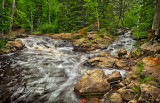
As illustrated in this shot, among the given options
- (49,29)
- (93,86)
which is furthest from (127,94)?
(49,29)

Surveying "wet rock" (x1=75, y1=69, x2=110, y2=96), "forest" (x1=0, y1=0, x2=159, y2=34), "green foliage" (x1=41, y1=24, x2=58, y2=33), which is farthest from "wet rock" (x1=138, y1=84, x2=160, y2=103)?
"green foliage" (x1=41, y1=24, x2=58, y2=33)

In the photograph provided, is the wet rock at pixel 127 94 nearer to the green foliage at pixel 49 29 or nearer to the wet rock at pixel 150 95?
the wet rock at pixel 150 95

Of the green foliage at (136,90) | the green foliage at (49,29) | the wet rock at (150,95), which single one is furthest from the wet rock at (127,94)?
the green foliage at (49,29)

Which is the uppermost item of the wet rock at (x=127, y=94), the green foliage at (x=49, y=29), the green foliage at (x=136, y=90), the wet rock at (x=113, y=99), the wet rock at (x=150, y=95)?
the green foliage at (x=49, y=29)

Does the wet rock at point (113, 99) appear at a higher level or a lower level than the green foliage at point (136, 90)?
lower

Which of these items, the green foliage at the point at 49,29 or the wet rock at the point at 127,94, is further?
the green foliage at the point at 49,29

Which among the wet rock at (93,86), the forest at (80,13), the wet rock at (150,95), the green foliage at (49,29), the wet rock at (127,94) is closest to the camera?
the wet rock at (150,95)

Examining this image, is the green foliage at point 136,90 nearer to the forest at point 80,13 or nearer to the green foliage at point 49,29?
the forest at point 80,13

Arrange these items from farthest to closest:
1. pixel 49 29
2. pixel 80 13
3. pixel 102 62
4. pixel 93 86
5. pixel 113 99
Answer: pixel 80 13 → pixel 49 29 → pixel 102 62 → pixel 93 86 → pixel 113 99

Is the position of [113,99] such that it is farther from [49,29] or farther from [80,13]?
[80,13]

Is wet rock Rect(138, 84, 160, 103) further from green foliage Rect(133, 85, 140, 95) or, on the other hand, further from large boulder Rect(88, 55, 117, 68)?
large boulder Rect(88, 55, 117, 68)

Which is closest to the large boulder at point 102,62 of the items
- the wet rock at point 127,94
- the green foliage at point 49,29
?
the wet rock at point 127,94

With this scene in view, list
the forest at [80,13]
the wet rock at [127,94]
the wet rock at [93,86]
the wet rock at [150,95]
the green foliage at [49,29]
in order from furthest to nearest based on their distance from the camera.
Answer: the green foliage at [49,29] → the forest at [80,13] → the wet rock at [93,86] → the wet rock at [127,94] → the wet rock at [150,95]

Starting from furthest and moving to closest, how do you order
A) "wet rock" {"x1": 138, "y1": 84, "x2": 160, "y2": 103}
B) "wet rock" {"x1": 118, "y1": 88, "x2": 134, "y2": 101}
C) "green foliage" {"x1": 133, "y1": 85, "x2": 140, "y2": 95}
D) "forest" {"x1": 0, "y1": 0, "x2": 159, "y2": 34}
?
1. "forest" {"x1": 0, "y1": 0, "x2": 159, "y2": 34}
2. "green foliage" {"x1": 133, "y1": 85, "x2": 140, "y2": 95}
3. "wet rock" {"x1": 118, "y1": 88, "x2": 134, "y2": 101}
4. "wet rock" {"x1": 138, "y1": 84, "x2": 160, "y2": 103}
